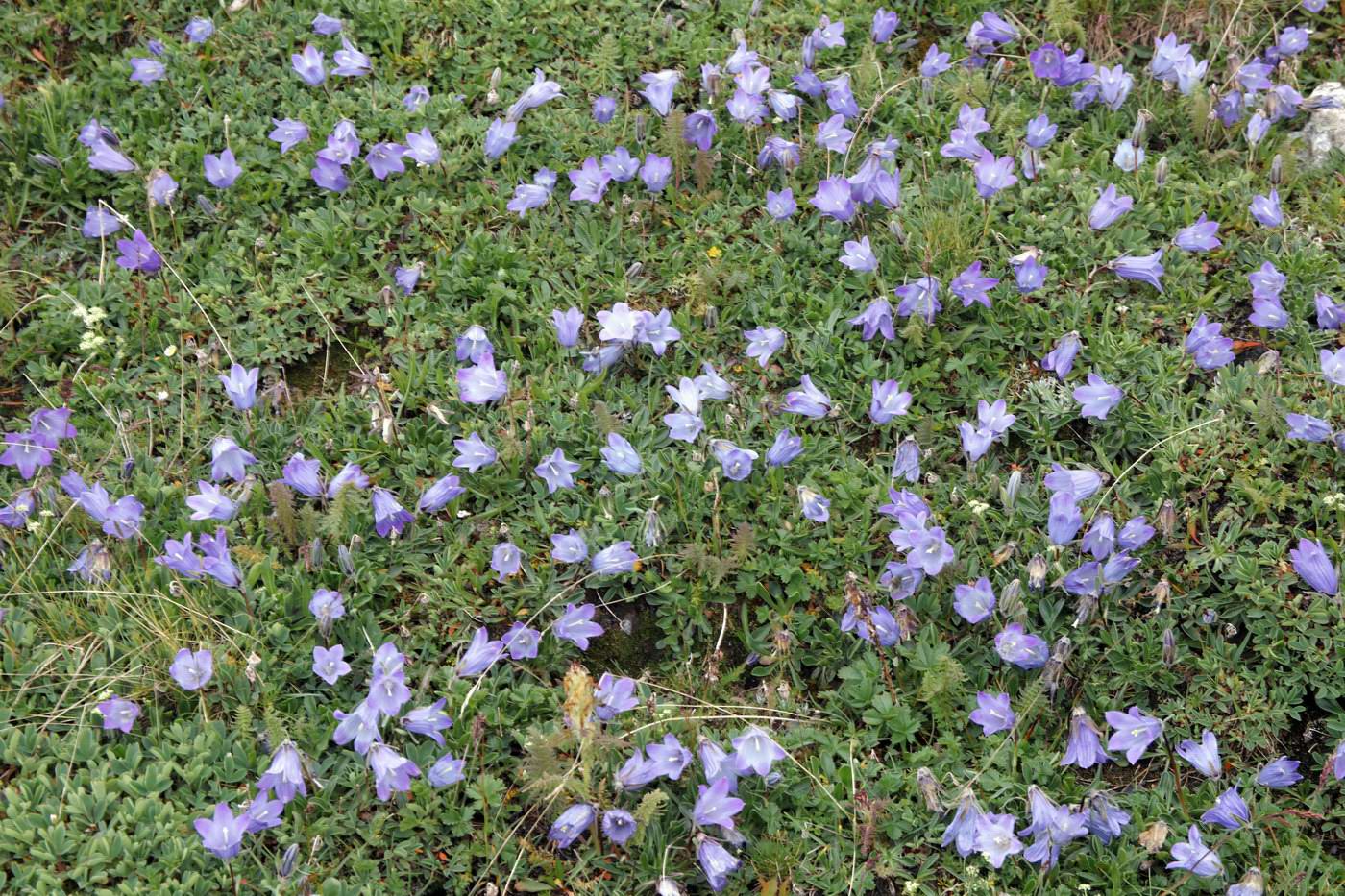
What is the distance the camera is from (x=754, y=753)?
373 centimetres

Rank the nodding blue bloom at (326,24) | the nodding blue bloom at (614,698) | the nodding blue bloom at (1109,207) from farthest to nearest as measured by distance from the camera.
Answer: the nodding blue bloom at (326,24), the nodding blue bloom at (1109,207), the nodding blue bloom at (614,698)

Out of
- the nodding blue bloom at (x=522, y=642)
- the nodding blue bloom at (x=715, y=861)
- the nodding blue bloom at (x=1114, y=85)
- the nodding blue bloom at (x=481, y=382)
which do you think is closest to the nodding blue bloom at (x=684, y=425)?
the nodding blue bloom at (x=481, y=382)

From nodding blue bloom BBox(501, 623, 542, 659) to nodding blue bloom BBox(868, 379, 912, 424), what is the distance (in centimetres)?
141

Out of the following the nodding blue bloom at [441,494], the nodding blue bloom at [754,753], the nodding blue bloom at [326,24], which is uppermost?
the nodding blue bloom at [326,24]

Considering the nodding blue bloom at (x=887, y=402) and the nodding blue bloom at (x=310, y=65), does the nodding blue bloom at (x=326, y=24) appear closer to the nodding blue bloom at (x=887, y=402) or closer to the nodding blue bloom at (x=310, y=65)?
the nodding blue bloom at (x=310, y=65)

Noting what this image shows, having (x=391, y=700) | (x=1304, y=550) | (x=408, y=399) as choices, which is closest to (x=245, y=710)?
(x=391, y=700)

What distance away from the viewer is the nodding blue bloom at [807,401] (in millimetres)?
4488

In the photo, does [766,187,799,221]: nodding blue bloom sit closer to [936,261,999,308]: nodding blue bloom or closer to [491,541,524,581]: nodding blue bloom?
[936,261,999,308]: nodding blue bloom

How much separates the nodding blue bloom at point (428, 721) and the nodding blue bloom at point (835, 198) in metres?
2.36

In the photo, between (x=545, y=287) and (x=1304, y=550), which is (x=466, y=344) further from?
(x=1304, y=550)

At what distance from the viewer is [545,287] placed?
4.88 meters

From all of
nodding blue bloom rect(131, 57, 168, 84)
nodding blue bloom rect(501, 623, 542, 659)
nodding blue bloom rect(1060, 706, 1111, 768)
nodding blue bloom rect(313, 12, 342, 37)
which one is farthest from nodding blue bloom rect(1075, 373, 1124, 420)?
nodding blue bloom rect(131, 57, 168, 84)

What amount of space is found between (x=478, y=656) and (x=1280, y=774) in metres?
2.40

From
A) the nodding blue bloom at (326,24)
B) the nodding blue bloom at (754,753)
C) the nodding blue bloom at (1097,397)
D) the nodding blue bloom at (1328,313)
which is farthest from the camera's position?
the nodding blue bloom at (326,24)
